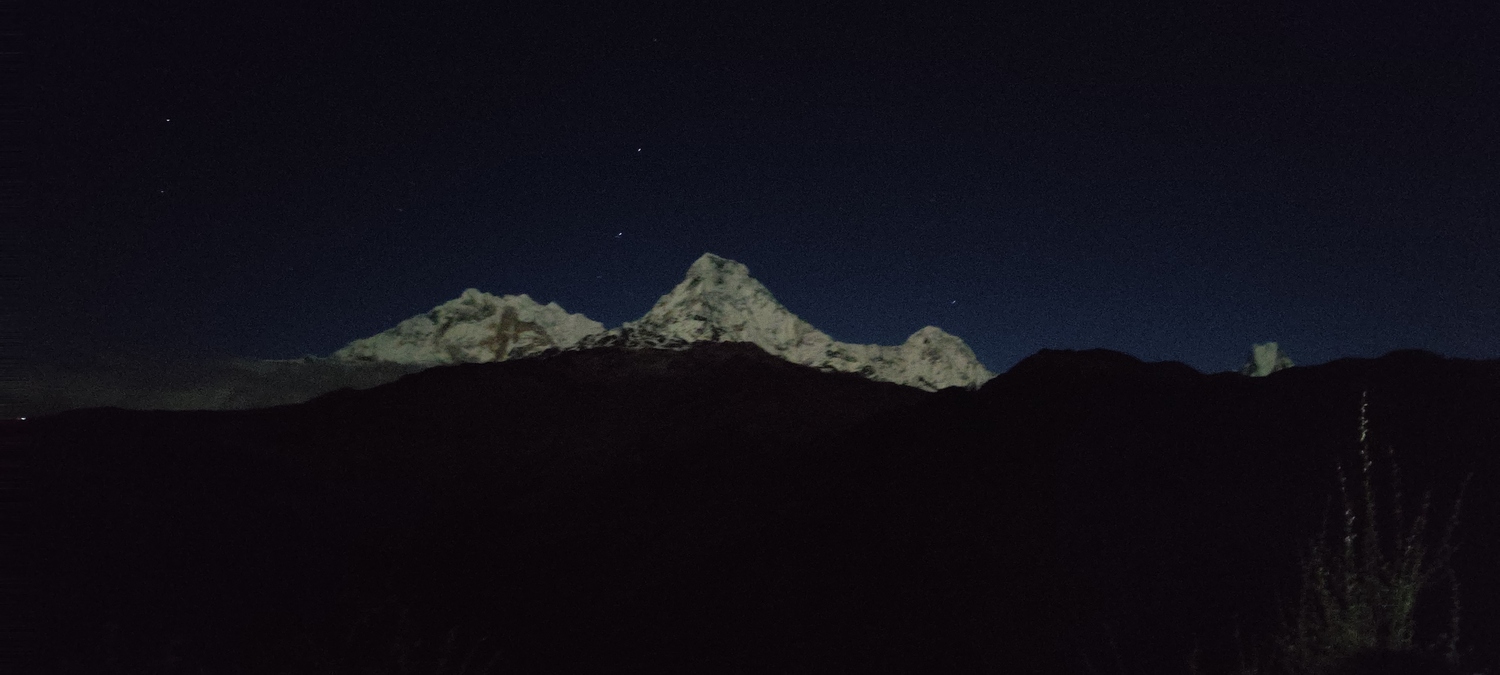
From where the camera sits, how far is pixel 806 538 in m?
8.28

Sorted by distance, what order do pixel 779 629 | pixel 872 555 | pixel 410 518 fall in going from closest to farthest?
pixel 779 629 < pixel 872 555 < pixel 410 518

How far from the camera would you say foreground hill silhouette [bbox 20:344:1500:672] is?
20.5 feet

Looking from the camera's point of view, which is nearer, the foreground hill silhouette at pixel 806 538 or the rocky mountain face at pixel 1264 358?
the foreground hill silhouette at pixel 806 538

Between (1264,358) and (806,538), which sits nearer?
(806,538)

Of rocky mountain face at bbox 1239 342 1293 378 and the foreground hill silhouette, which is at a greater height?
rocky mountain face at bbox 1239 342 1293 378

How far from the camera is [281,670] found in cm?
623

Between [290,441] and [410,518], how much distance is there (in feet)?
14.9

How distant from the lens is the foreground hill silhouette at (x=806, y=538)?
20.5 ft

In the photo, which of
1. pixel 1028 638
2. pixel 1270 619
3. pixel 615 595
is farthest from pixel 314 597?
pixel 1270 619

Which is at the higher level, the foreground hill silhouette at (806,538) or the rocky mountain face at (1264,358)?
the rocky mountain face at (1264,358)

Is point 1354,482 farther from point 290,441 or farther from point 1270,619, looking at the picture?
point 290,441

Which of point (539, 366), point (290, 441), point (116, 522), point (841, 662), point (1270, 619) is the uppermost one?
point (539, 366)

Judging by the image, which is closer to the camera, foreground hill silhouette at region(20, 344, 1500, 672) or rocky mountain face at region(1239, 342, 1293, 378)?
foreground hill silhouette at region(20, 344, 1500, 672)

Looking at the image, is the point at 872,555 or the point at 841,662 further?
the point at 872,555
